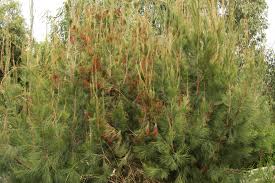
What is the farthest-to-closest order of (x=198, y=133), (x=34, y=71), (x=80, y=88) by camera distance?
(x=34, y=71), (x=80, y=88), (x=198, y=133)

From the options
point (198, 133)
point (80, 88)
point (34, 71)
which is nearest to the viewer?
point (198, 133)

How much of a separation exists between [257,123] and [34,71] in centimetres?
248

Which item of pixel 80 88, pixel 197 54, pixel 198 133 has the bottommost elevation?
pixel 198 133

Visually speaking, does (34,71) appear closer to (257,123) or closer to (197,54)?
(197,54)

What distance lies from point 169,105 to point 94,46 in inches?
37.9

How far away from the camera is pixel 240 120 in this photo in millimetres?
4953

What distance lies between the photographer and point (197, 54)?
500cm

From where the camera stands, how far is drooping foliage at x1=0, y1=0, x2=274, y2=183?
15.8 ft

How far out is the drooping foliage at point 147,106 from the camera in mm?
4828

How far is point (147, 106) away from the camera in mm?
4840

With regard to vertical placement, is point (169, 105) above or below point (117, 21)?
below

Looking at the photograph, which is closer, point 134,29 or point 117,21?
point 134,29

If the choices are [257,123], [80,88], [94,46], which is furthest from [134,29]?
[257,123]

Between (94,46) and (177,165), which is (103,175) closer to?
(177,165)
